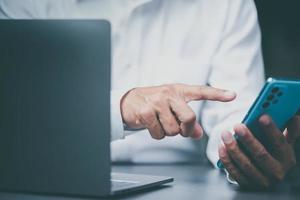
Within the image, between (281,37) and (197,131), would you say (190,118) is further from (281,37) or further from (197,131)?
(281,37)

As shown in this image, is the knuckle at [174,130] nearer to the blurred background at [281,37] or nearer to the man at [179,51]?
the man at [179,51]

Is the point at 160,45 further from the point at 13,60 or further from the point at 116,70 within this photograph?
the point at 13,60

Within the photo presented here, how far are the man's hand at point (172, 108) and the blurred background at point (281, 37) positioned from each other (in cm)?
76

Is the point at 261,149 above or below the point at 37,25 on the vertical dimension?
below

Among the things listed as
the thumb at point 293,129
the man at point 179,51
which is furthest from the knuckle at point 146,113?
the man at point 179,51

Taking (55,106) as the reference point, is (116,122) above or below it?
below

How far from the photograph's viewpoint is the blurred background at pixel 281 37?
5.77ft

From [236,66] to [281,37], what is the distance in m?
0.21

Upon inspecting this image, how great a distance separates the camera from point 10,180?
95cm

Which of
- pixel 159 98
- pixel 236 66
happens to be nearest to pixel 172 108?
pixel 159 98

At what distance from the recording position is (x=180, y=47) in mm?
1704

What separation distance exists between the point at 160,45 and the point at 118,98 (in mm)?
569

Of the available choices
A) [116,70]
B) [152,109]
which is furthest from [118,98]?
[116,70]

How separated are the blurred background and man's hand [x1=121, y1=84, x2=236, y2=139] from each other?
76 centimetres
